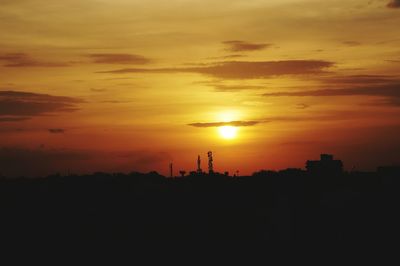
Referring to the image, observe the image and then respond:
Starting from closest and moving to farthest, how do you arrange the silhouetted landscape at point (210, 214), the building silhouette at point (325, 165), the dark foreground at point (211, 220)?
the dark foreground at point (211, 220) → the silhouetted landscape at point (210, 214) → the building silhouette at point (325, 165)

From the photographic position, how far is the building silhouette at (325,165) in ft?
605

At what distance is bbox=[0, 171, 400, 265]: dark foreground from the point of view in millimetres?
82500

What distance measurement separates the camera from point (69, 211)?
107 metres

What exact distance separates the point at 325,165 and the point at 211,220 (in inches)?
3817

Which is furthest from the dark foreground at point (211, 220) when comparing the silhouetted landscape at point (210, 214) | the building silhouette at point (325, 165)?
the building silhouette at point (325, 165)

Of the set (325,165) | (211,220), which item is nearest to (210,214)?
(211,220)

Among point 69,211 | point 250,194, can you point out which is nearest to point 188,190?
point 250,194

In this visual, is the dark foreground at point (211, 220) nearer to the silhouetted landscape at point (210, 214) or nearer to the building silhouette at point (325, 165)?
the silhouetted landscape at point (210, 214)

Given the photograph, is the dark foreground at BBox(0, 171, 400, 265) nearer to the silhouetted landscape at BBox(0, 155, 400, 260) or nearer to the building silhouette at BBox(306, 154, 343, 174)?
the silhouetted landscape at BBox(0, 155, 400, 260)

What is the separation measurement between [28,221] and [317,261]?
1648 inches

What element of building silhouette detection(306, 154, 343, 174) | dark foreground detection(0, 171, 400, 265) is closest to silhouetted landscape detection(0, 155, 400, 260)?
dark foreground detection(0, 171, 400, 265)

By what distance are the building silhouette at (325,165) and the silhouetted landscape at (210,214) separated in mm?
45065

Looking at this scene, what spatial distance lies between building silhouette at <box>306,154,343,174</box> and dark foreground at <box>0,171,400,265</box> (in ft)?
164

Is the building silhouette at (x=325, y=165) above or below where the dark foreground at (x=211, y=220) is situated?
above
